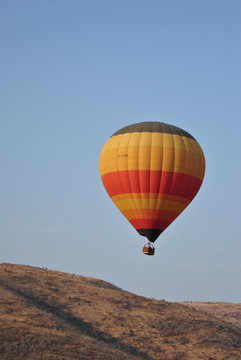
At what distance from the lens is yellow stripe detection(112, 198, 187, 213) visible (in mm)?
43500

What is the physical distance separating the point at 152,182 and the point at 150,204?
1.76 meters

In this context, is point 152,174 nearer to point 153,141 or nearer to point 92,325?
point 153,141

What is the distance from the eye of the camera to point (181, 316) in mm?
60406

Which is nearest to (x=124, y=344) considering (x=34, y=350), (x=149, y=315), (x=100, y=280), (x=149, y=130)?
(x=149, y=315)

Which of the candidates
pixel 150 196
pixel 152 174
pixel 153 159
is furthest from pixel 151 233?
pixel 153 159

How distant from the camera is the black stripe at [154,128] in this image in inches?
1758

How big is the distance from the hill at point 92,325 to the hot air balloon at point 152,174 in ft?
35.3

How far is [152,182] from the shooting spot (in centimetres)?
4341

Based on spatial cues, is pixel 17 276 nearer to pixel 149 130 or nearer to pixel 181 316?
pixel 181 316

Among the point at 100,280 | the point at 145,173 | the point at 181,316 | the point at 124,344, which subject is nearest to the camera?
the point at 145,173

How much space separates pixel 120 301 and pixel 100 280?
1363 cm

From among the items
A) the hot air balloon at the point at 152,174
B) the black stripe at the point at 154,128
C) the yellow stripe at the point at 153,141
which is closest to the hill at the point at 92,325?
the hot air balloon at the point at 152,174

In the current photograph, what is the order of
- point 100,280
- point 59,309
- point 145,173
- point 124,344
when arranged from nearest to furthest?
point 145,173 < point 124,344 < point 59,309 < point 100,280

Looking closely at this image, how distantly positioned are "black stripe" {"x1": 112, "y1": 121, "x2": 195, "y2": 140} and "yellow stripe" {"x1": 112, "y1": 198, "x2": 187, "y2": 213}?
571cm
